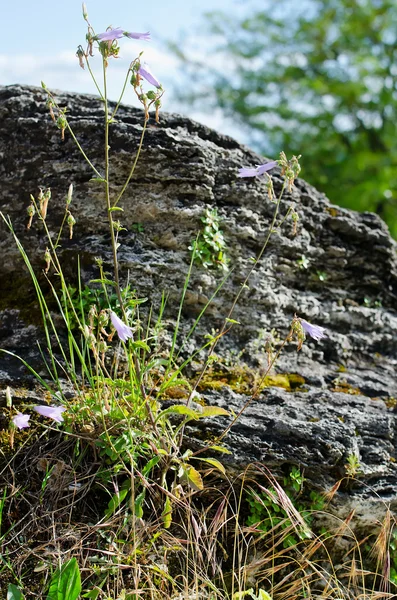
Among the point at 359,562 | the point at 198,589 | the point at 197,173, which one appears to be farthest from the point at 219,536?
the point at 197,173

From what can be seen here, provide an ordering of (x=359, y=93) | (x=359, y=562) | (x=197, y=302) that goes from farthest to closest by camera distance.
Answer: (x=359, y=93) < (x=197, y=302) < (x=359, y=562)

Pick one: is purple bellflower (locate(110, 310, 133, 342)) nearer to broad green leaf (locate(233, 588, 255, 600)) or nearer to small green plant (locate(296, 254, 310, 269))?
broad green leaf (locate(233, 588, 255, 600))

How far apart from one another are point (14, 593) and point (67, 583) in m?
0.20

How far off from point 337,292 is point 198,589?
2.32 metres

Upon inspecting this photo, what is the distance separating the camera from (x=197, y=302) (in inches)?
141

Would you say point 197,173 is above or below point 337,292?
above

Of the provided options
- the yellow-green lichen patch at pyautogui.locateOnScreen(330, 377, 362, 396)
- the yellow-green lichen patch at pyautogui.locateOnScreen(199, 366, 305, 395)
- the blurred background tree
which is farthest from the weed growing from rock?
the blurred background tree

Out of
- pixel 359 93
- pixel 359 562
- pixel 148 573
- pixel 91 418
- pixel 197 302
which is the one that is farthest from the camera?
pixel 359 93

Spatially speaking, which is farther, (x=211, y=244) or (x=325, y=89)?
(x=325, y=89)

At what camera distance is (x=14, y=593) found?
2262 mm

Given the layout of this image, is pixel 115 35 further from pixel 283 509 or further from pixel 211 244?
pixel 283 509

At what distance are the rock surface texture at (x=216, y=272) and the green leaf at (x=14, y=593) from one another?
0.99m

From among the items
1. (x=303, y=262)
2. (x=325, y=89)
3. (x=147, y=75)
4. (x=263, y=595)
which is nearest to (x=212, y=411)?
(x=263, y=595)

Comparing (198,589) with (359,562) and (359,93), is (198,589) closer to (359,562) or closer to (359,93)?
(359,562)
